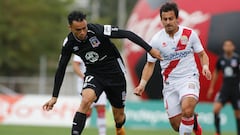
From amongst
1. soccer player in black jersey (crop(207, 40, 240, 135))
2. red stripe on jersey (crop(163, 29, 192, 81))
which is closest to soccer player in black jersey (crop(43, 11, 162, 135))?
red stripe on jersey (crop(163, 29, 192, 81))

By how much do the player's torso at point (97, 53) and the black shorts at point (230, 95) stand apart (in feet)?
21.5

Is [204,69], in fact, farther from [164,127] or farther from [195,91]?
[164,127]

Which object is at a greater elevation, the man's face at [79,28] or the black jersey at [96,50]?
the man's face at [79,28]

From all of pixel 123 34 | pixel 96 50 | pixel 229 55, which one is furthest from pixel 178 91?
pixel 229 55

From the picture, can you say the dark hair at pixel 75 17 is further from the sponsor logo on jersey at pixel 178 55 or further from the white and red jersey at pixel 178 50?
the sponsor logo on jersey at pixel 178 55

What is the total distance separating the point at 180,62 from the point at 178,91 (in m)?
0.47

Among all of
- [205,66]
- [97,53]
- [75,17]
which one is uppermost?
[75,17]

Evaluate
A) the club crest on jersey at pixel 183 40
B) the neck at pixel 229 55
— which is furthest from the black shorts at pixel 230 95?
the club crest on jersey at pixel 183 40

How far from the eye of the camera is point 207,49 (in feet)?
66.5

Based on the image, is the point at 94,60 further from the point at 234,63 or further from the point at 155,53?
the point at 234,63

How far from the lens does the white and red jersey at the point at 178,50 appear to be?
11633 millimetres

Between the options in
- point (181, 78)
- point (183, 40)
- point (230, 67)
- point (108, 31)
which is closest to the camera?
point (108, 31)

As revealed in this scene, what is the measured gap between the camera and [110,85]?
39.7ft

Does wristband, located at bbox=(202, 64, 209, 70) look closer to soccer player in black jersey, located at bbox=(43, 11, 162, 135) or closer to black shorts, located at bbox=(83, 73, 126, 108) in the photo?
soccer player in black jersey, located at bbox=(43, 11, 162, 135)
